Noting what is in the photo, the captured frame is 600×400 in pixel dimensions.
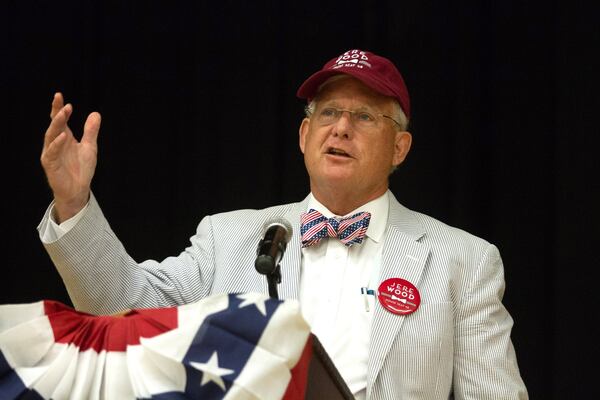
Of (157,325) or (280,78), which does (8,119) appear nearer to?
(280,78)

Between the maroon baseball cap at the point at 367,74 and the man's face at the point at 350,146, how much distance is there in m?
0.04

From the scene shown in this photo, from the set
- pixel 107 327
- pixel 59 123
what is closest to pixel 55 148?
pixel 59 123

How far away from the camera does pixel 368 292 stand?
2.87 metres

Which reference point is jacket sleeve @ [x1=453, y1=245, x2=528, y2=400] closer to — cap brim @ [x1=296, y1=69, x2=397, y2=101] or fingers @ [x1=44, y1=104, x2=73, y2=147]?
cap brim @ [x1=296, y1=69, x2=397, y2=101]

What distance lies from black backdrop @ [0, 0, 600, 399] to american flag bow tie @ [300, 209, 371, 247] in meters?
0.89

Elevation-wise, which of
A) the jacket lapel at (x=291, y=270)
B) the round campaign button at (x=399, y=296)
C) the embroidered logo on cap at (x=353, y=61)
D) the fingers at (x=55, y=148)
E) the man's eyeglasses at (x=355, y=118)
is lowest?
the round campaign button at (x=399, y=296)

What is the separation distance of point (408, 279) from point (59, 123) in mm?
1097

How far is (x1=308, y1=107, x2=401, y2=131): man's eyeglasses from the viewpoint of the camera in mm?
3127

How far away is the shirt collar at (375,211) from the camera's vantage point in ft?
9.98

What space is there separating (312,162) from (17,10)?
5.20 feet

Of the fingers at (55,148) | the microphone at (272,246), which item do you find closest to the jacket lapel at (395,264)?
the microphone at (272,246)

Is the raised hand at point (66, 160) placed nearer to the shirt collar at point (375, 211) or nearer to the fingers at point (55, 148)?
the fingers at point (55, 148)

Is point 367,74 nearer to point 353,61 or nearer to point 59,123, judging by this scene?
point 353,61

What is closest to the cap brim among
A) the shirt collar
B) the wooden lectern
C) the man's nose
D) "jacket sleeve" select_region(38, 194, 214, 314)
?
the man's nose
